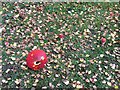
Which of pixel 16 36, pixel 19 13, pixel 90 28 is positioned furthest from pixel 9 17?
pixel 90 28

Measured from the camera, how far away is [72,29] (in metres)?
4.68

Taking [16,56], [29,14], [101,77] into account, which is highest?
[29,14]

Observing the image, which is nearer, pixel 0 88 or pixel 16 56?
pixel 0 88

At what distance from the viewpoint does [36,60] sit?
371 cm

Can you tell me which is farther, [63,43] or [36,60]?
[63,43]

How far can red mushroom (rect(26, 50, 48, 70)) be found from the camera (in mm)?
3719

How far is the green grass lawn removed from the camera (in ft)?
12.3

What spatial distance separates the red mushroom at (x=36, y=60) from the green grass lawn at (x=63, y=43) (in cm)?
9

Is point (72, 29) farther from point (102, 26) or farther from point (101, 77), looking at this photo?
point (101, 77)

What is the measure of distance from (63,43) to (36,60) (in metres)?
0.82

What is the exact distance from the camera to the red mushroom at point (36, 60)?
3.72m

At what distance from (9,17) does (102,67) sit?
2.08m

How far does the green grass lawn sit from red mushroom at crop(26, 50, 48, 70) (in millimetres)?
93

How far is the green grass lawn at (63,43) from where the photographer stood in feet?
12.3
